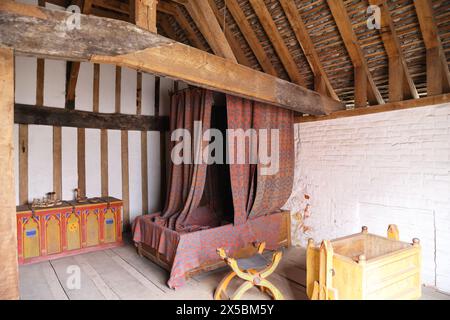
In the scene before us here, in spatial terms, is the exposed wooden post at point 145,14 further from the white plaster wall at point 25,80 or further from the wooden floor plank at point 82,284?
the white plaster wall at point 25,80

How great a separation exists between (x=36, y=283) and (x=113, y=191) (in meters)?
2.08

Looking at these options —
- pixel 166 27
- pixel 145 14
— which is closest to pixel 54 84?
pixel 166 27

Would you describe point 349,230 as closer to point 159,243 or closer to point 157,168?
point 159,243

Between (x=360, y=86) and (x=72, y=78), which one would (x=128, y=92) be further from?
(x=360, y=86)

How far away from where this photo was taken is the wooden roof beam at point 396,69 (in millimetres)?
3047

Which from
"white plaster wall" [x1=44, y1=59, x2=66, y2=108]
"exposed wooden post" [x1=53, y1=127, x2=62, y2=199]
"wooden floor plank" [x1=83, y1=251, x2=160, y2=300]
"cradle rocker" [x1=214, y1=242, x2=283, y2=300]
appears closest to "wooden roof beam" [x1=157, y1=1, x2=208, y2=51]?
"white plaster wall" [x1=44, y1=59, x2=66, y2=108]

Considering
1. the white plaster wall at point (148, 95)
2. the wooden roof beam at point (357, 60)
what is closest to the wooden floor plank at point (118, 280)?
the white plaster wall at point (148, 95)

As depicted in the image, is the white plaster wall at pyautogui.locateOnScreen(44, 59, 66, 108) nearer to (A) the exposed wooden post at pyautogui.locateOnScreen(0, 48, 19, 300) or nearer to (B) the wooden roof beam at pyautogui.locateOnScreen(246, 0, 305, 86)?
(A) the exposed wooden post at pyautogui.locateOnScreen(0, 48, 19, 300)

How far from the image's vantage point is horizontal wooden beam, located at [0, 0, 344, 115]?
171 centimetres

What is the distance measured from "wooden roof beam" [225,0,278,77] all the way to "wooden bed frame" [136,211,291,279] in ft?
7.23

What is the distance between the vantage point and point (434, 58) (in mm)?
3023

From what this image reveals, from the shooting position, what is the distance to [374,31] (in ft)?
10.4

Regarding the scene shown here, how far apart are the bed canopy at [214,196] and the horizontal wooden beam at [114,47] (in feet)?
2.74
